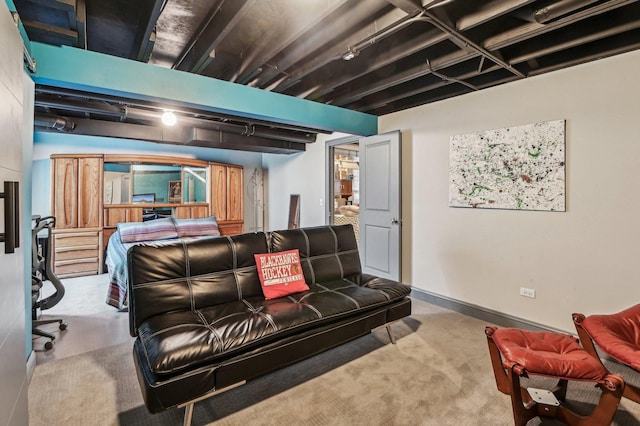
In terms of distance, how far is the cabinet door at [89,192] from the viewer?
4816 millimetres

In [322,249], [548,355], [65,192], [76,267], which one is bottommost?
[76,267]

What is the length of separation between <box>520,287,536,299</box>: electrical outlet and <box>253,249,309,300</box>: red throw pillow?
209 cm

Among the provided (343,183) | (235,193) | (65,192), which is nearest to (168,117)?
(65,192)

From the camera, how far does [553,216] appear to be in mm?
2729

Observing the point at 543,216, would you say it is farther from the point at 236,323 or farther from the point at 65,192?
the point at 65,192

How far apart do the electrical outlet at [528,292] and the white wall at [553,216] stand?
0.12 feet

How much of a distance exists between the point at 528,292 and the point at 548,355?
56.6 inches

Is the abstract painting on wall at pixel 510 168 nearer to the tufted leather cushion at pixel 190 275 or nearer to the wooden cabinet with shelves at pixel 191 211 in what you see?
the tufted leather cushion at pixel 190 275

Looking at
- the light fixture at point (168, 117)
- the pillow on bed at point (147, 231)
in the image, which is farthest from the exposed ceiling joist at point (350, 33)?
the pillow on bed at point (147, 231)

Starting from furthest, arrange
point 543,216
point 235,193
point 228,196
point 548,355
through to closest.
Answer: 1. point 235,193
2. point 228,196
3. point 543,216
4. point 548,355

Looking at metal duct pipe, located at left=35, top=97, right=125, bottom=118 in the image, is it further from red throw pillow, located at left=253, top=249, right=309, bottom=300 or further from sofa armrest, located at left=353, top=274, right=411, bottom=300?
sofa armrest, located at left=353, top=274, right=411, bottom=300

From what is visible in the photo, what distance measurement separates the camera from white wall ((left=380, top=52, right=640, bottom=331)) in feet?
7.80

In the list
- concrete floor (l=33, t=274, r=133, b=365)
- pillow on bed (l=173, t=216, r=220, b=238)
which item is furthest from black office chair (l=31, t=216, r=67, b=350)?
pillow on bed (l=173, t=216, r=220, b=238)

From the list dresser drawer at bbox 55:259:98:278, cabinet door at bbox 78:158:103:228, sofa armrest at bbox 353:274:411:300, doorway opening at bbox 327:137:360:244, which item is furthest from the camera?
doorway opening at bbox 327:137:360:244
